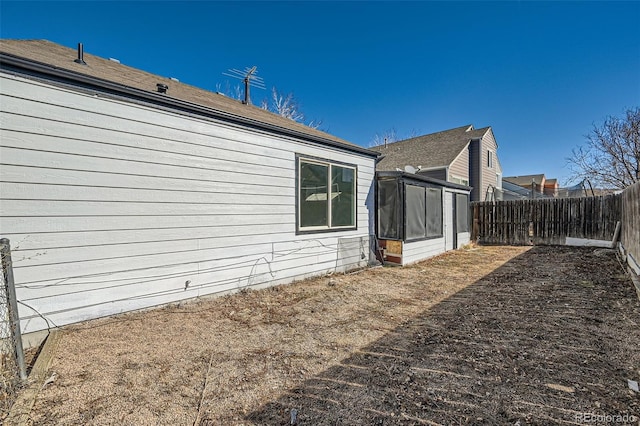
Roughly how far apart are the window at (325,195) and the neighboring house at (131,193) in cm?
5

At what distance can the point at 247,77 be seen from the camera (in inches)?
304

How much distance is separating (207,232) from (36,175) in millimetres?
1927

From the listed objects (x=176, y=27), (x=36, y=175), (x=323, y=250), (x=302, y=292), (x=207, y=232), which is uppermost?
(x=176, y=27)

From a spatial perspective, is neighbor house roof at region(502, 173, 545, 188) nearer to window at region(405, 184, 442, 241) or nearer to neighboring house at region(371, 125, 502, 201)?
neighboring house at region(371, 125, 502, 201)

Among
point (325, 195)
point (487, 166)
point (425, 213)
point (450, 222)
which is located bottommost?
point (450, 222)

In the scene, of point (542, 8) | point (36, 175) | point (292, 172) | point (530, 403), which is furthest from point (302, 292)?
point (542, 8)

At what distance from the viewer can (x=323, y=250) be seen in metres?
5.89

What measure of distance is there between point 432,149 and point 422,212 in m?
9.80

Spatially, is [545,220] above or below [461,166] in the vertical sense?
below

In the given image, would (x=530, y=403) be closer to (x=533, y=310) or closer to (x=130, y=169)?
(x=533, y=310)

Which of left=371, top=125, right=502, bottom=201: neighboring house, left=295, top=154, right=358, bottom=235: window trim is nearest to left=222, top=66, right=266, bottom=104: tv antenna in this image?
left=295, top=154, right=358, bottom=235: window trim

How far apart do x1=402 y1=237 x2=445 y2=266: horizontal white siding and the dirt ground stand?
2.51 m

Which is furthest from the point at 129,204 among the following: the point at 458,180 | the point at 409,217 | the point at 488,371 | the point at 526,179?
the point at 526,179

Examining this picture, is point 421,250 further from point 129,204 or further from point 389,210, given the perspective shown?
point 129,204
